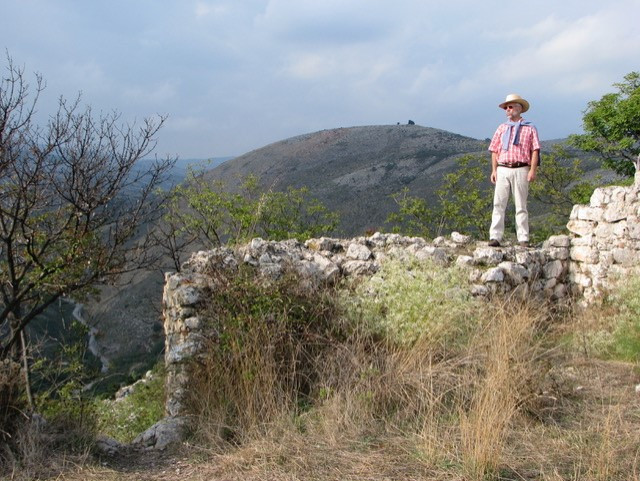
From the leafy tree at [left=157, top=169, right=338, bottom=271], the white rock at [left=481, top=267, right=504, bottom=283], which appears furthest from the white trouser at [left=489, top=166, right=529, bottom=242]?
the leafy tree at [left=157, top=169, right=338, bottom=271]

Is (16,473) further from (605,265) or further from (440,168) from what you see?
(440,168)

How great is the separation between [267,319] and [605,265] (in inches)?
180

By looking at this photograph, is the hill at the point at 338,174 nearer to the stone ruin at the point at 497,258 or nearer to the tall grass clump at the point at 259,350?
the stone ruin at the point at 497,258

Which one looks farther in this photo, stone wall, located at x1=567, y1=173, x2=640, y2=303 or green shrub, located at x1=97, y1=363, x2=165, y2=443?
stone wall, located at x1=567, y1=173, x2=640, y2=303

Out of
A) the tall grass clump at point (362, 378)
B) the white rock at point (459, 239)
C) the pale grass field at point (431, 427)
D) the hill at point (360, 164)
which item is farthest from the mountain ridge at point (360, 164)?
the pale grass field at point (431, 427)

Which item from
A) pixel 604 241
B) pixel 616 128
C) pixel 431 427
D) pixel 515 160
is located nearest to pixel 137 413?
pixel 431 427

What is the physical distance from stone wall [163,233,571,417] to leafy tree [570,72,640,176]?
8.41m

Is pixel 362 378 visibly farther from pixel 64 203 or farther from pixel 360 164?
pixel 360 164

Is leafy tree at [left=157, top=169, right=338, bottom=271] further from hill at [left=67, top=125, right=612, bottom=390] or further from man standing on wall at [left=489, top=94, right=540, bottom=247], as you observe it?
hill at [left=67, top=125, right=612, bottom=390]

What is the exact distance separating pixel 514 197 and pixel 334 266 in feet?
9.09

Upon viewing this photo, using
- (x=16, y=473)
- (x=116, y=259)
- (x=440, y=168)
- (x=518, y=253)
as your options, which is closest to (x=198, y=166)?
(x=116, y=259)

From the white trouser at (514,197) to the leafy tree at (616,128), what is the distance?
8.21m

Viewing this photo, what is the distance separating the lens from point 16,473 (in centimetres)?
382

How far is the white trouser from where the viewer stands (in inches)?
315
